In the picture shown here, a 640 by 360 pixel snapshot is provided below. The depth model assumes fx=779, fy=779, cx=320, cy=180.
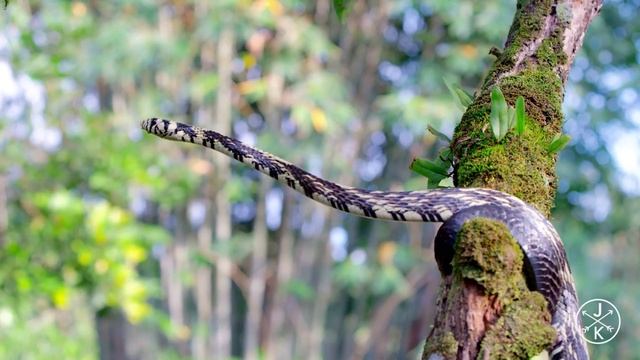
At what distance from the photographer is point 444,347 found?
2.86 ft

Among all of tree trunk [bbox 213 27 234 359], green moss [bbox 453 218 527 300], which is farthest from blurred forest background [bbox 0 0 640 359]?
green moss [bbox 453 218 527 300]

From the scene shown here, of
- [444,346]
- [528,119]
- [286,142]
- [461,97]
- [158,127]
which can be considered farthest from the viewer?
[286,142]

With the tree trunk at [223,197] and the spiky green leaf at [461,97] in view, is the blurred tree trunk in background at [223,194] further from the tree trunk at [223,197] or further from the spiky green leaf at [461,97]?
the spiky green leaf at [461,97]

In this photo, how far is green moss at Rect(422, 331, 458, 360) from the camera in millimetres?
869

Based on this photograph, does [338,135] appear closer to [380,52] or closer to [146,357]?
[380,52]

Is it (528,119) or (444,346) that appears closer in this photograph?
(444,346)

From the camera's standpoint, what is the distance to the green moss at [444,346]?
87 cm

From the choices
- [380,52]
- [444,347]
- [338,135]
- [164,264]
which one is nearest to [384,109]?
[338,135]

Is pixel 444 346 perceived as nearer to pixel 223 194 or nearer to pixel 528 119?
pixel 528 119

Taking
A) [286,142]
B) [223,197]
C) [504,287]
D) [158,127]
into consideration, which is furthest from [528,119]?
[223,197]

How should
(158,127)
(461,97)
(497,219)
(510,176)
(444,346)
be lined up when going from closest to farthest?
(444,346) < (497,219) < (510,176) < (461,97) < (158,127)

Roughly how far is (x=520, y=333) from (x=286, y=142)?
4.78 metres

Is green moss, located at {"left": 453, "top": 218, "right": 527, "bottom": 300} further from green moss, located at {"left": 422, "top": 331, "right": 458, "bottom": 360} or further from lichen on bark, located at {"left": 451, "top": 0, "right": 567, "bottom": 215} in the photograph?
lichen on bark, located at {"left": 451, "top": 0, "right": 567, "bottom": 215}

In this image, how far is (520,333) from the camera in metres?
0.88
